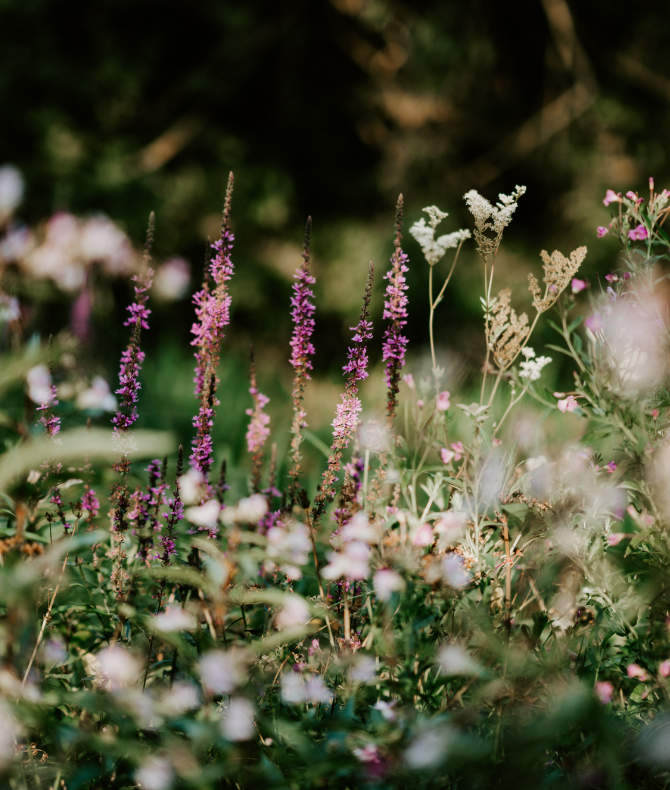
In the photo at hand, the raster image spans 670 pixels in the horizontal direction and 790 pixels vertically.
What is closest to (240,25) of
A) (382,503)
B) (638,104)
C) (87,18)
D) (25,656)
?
(87,18)

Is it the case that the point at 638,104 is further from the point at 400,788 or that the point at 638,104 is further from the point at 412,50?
the point at 400,788

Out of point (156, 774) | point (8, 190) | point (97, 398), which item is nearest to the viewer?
point (156, 774)

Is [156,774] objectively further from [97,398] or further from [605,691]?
[97,398]

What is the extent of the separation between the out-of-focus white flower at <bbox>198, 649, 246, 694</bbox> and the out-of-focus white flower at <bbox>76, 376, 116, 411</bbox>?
77cm

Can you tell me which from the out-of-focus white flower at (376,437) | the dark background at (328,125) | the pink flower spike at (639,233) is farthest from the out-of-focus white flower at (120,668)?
the dark background at (328,125)

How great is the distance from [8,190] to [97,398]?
212 centimetres

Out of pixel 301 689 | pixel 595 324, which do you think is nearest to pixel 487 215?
pixel 595 324

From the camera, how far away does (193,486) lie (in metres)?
1.37

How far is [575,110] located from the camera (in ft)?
19.3

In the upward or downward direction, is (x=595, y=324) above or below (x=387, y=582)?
above

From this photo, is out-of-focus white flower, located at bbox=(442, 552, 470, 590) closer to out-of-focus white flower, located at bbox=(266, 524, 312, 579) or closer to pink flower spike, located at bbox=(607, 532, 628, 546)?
out-of-focus white flower, located at bbox=(266, 524, 312, 579)

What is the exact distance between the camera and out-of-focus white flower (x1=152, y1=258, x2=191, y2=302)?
5301 millimetres

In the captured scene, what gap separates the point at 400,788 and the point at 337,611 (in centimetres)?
45

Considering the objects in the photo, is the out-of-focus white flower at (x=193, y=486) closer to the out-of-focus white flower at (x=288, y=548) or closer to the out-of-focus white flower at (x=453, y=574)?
the out-of-focus white flower at (x=288, y=548)
